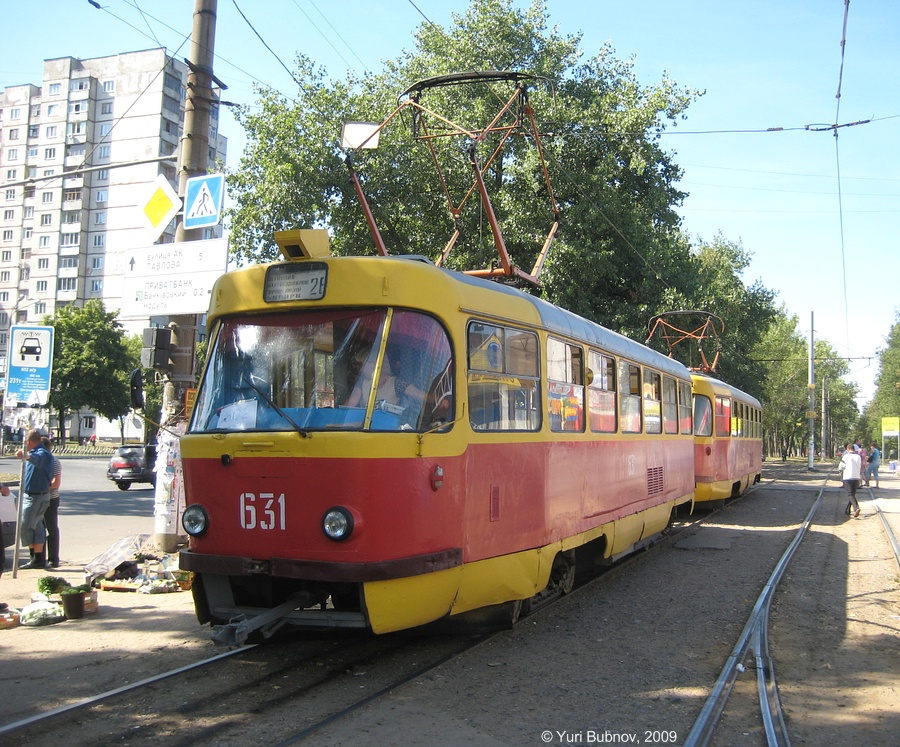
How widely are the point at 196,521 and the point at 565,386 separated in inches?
140

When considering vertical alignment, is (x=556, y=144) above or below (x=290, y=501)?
above

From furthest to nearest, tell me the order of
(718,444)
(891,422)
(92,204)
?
1. (92,204)
2. (891,422)
3. (718,444)

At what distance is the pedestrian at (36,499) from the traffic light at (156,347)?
6.23 feet

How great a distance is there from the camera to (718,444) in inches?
683

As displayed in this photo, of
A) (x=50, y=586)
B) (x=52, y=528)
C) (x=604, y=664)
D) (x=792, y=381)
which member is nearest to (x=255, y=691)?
(x=604, y=664)

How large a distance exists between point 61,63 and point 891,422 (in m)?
73.1

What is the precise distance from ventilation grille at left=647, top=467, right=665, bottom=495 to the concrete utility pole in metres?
6.02

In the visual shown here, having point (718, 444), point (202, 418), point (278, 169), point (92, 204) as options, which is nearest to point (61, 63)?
point (92, 204)

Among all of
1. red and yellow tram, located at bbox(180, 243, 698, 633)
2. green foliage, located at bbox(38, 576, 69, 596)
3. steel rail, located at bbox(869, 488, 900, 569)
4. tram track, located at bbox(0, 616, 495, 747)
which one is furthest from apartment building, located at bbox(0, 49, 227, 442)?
tram track, located at bbox(0, 616, 495, 747)

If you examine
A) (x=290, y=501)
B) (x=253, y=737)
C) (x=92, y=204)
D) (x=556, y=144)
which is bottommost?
(x=253, y=737)

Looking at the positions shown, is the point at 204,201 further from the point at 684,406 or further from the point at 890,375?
→ the point at 890,375

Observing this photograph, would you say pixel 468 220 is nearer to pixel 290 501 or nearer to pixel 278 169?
pixel 278 169

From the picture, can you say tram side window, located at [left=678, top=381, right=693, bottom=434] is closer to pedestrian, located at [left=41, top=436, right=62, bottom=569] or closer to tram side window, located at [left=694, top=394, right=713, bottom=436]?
tram side window, located at [left=694, top=394, right=713, bottom=436]

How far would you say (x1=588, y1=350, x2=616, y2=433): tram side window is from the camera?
27.6 ft
